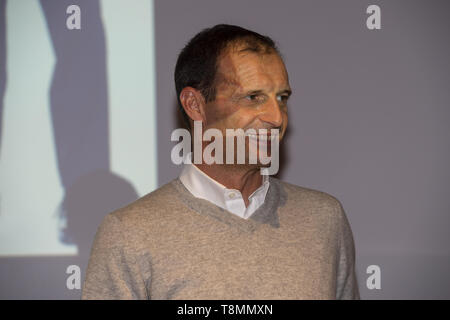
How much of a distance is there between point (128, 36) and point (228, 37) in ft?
2.91

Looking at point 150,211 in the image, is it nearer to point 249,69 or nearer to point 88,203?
point 249,69

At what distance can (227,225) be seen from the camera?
1102 mm

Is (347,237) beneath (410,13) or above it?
beneath

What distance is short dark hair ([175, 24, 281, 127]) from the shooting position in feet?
3.73

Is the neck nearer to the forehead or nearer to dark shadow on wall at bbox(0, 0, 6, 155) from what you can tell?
the forehead

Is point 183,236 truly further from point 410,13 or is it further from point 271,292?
point 410,13

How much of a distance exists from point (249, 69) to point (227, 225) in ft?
1.16

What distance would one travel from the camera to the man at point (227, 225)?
105 cm

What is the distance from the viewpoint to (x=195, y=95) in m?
1.19

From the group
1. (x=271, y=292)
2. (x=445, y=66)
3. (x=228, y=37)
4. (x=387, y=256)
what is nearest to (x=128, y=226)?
(x=271, y=292)

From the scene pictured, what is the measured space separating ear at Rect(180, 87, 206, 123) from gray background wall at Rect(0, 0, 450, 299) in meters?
0.73

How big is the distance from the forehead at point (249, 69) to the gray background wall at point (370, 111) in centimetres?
84

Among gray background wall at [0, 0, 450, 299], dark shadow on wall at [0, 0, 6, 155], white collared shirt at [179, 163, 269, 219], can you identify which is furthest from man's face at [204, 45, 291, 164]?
dark shadow on wall at [0, 0, 6, 155]

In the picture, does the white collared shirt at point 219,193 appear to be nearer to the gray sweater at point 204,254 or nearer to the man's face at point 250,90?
the gray sweater at point 204,254
